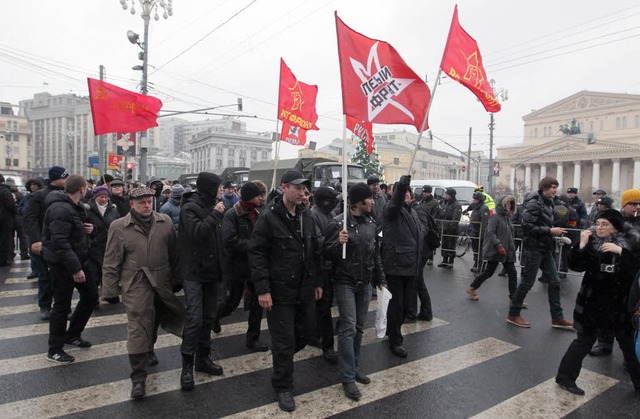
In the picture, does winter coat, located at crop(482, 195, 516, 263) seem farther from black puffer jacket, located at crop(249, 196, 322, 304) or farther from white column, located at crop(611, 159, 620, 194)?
white column, located at crop(611, 159, 620, 194)

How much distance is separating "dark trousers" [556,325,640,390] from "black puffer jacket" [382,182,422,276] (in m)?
1.74

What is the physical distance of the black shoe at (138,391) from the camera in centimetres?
385

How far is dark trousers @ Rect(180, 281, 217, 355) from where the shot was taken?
4051 millimetres

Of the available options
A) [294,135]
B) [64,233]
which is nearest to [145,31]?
[294,135]

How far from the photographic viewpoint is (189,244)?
414cm

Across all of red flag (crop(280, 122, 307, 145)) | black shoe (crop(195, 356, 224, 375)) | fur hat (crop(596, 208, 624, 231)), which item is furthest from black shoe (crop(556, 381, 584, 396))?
red flag (crop(280, 122, 307, 145))

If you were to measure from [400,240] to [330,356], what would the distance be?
1.58 meters

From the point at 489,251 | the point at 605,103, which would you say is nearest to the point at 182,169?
the point at 605,103

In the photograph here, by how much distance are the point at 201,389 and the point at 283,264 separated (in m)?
1.46

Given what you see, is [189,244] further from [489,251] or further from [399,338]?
[489,251]

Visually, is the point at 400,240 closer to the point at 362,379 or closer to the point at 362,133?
the point at 362,379

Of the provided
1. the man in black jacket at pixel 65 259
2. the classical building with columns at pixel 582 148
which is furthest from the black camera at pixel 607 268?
the classical building with columns at pixel 582 148

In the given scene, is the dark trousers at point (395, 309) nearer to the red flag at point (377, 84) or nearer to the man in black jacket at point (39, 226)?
the red flag at point (377, 84)

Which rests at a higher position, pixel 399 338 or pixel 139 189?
pixel 139 189
